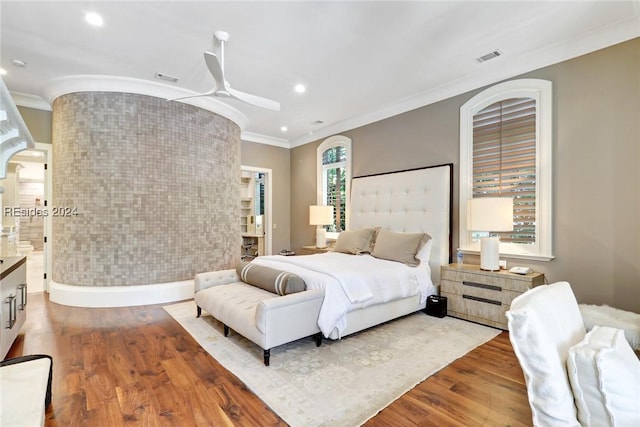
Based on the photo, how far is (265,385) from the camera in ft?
7.28

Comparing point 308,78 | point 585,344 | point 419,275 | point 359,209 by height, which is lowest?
point 419,275

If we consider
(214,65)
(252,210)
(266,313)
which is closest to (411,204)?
(266,313)

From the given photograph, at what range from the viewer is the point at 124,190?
4.25 meters

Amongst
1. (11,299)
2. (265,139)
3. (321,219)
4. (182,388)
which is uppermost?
(265,139)

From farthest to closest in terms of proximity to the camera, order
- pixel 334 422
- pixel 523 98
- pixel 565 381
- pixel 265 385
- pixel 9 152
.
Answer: pixel 523 98 → pixel 265 385 → pixel 334 422 → pixel 9 152 → pixel 565 381

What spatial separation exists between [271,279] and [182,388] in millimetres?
1218

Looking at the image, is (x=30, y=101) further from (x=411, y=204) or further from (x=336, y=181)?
(x=411, y=204)

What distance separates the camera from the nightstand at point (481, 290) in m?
3.17

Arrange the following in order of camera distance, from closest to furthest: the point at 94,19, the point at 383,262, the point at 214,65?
the point at 214,65, the point at 94,19, the point at 383,262

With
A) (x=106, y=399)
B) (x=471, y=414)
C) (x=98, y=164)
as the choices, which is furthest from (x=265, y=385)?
(x=98, y=164)

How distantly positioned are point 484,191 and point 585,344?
9.92 ft

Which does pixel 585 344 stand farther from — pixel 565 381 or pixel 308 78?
pixel 308 78

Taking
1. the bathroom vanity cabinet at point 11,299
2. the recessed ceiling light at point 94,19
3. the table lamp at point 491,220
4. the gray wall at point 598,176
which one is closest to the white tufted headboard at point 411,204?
the table lamp at point 491,220

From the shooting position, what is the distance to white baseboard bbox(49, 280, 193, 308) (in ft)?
13.6
